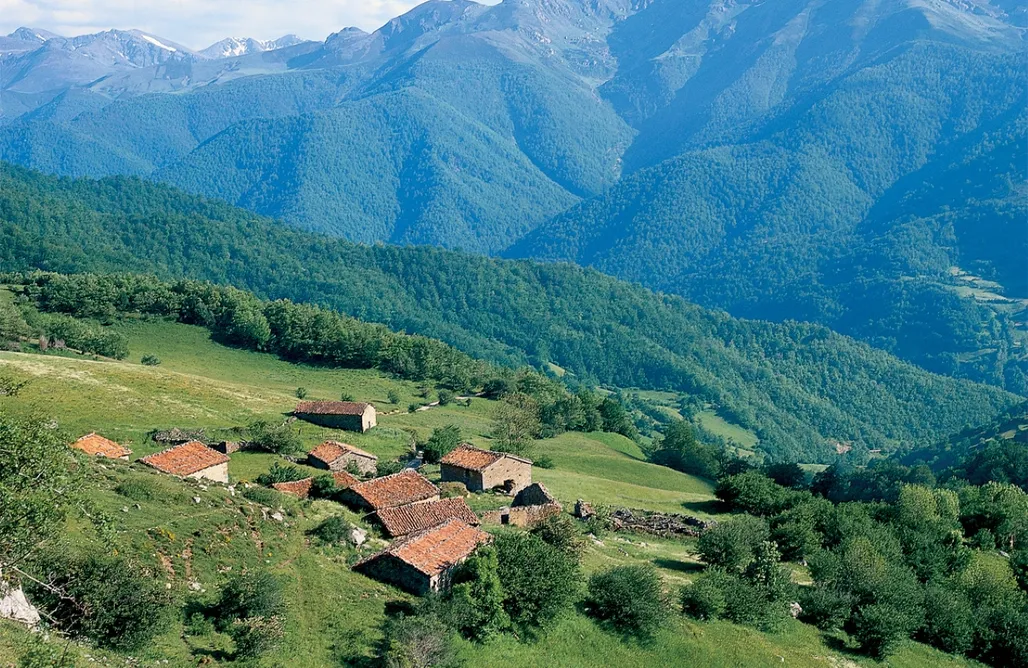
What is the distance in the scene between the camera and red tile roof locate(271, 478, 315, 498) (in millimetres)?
49938

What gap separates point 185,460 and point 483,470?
872 inches

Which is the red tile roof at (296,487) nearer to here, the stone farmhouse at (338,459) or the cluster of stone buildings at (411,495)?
the cluster of stone buildings at (411,495)

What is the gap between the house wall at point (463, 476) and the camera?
64125 millimetres

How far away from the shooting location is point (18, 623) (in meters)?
25.6

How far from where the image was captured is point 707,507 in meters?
71.0

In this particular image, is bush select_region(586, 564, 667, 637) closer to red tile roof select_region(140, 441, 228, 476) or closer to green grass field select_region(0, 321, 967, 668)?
green grass field select_region(0, 321, 967, 668)

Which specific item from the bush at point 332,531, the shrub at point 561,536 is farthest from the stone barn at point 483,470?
the bush at point 332,531

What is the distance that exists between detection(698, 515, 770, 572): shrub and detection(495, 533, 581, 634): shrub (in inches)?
565

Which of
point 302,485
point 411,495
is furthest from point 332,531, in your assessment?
point 302,485

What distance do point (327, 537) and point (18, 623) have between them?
15727 mm

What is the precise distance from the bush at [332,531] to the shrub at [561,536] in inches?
423

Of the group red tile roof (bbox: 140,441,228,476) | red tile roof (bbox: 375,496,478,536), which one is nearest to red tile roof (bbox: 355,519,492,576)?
red tile roof (bbox: 375,496,478,536)

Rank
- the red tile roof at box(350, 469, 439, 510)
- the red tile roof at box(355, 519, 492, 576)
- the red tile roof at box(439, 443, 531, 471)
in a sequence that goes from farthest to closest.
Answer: the red tile roof at box(439, 443, 531, 471)
the red tile roof at box(350, 469, 439, 510)
the red tile roof at box(355, 519, 492, 576)

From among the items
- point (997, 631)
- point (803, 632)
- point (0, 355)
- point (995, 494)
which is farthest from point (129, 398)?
point (995, 494)
